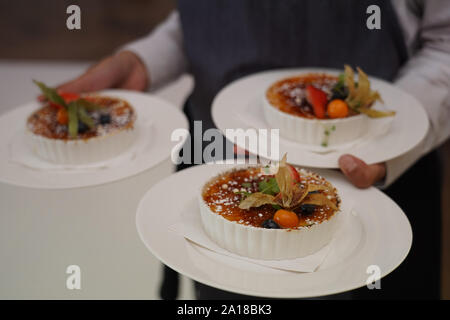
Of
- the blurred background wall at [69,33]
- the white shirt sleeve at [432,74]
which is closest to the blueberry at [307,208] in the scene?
the white shirt sleeve at [432,74]

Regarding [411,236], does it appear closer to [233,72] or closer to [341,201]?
[341,201]

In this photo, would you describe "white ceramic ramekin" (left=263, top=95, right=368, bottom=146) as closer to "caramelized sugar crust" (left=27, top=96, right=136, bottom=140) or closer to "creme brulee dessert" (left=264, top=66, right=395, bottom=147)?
"creme brulee dessert" (left=264, top=66, right=395, bottom=147)

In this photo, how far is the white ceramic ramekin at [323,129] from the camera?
1.03 metres

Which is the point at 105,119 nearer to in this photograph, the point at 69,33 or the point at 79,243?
the point at 79,243

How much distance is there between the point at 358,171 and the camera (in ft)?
2.89

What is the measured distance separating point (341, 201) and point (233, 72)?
2.04ft

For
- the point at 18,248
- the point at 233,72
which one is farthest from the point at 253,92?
the point at 18,248

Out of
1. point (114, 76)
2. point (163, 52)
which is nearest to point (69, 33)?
point (163, 52)

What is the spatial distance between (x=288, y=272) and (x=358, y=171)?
0.25 meters

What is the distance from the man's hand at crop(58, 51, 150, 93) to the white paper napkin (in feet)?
1.95

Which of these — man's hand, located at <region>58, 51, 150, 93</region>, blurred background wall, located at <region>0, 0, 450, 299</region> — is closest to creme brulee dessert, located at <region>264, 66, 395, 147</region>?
man's hand, located at <region>58, 51, 150, 93</region>

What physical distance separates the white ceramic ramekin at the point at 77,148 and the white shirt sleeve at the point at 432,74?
0.63 meters

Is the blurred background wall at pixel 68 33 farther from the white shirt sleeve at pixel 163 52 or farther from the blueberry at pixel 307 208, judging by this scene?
the blueberry at pixel 307 208

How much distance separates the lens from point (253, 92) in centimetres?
120
